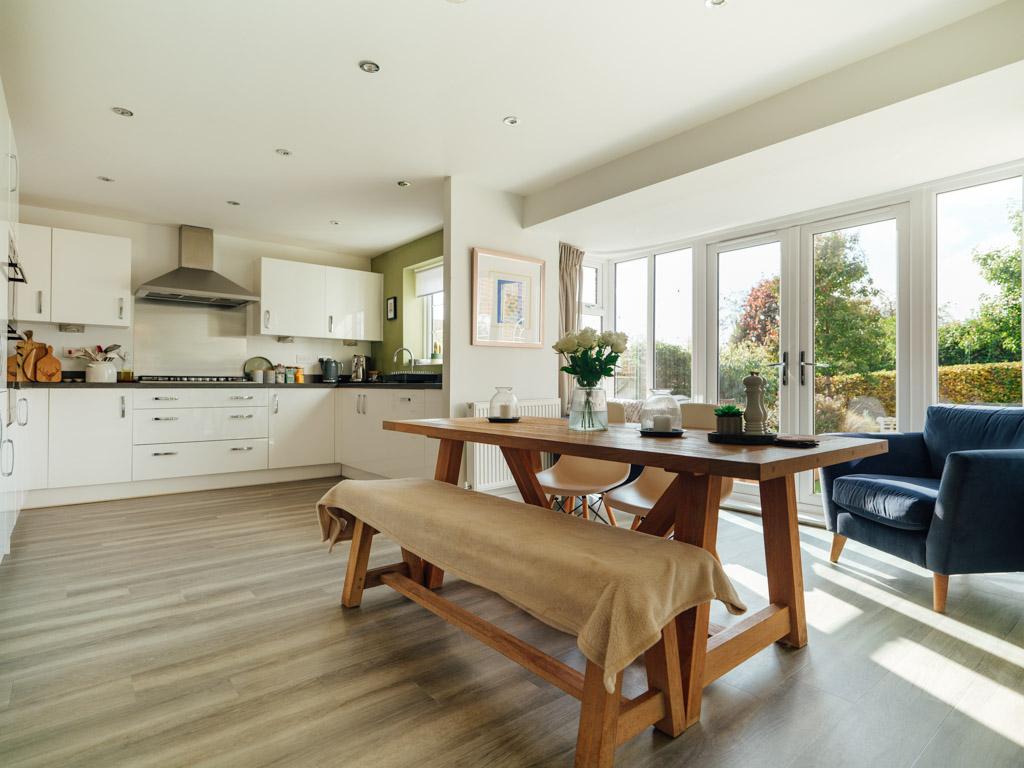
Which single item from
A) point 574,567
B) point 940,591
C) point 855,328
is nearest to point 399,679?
point 574,567

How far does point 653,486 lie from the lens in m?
2.66

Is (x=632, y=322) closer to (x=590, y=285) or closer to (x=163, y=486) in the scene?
(x=590, y=285)

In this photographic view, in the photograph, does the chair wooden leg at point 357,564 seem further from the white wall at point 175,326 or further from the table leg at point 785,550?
the white wall at point 175,326

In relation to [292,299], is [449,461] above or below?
below

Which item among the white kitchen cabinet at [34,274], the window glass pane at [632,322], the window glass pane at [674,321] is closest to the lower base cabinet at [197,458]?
the white kitchen cabinet at [34,274]

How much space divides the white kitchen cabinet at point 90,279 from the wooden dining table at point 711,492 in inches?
148

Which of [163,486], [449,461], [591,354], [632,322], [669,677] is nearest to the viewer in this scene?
[669,677]

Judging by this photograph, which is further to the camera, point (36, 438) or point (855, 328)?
point (36, 438)

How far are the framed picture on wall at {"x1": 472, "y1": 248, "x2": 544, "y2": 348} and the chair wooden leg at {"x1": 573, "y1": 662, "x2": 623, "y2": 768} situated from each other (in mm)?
2962

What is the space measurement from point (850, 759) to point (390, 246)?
544cm

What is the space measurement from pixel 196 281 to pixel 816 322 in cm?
498

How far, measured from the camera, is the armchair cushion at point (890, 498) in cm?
224

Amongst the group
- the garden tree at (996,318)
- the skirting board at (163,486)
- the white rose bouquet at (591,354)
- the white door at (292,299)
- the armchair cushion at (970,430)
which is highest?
the white door at (292,299)

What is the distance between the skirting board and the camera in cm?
404
